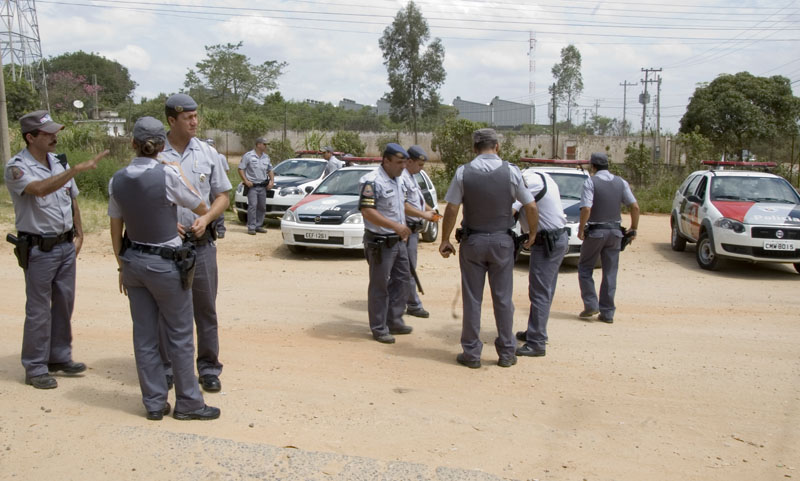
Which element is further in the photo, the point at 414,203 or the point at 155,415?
the point at 414,203

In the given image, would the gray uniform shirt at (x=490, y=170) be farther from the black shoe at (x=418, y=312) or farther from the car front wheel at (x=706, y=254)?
the car front wheel at (x=706, y=254)

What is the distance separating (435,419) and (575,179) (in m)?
8.96

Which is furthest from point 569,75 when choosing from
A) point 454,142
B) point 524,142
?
point 454,142

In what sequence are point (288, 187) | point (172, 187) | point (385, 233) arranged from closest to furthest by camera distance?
point (172, 187)
point (385, 233)
point (288, 187)

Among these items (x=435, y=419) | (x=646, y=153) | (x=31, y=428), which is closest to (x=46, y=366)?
(x=31, y=428)

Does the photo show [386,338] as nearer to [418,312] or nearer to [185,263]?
[418,312]

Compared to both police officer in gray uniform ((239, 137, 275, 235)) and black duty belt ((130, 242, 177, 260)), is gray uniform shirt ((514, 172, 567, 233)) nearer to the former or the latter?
black duty belt ((130, 242, 177, 260))

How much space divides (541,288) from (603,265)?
1.73m

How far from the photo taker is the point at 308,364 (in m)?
5.90

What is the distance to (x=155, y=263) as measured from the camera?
4.26 metres

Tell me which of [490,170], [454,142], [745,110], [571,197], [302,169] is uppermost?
[745,110]

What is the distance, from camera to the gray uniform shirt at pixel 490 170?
5.76 m

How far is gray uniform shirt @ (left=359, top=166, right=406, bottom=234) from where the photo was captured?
21.7 feet

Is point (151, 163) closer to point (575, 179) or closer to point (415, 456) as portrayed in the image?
point (415, 456)
